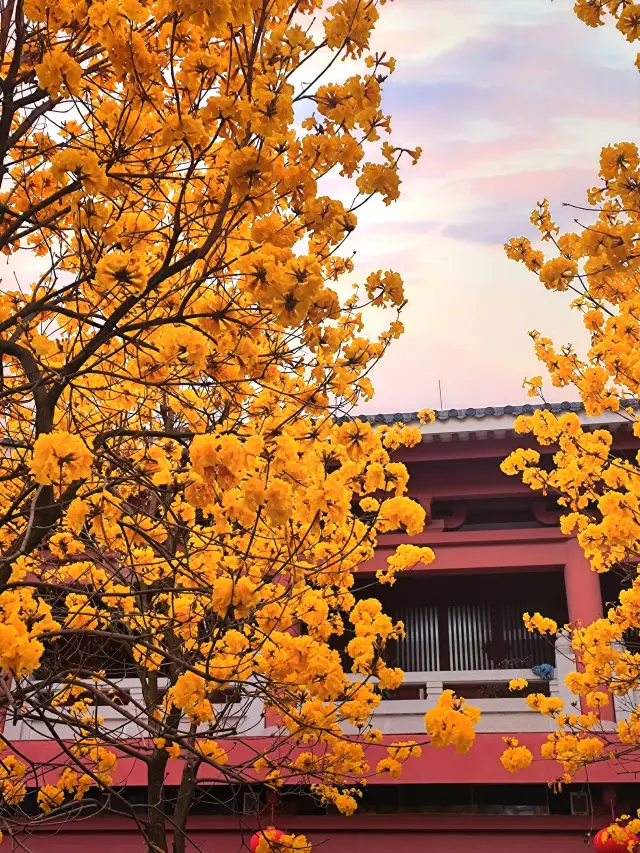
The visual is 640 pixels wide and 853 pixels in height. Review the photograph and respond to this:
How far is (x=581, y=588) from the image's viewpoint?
8703 mm

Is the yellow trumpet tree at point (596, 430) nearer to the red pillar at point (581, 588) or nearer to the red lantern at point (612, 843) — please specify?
the red lantern at point (612, 843)

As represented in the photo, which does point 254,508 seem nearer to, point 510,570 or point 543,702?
point 543,702

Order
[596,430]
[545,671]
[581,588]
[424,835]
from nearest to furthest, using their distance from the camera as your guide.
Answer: [596,430]
[424,835]
[545,671]
[581,588]

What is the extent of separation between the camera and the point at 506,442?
920 cm

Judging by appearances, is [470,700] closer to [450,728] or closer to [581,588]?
[581,588]

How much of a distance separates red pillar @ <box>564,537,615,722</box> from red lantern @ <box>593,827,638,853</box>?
198 centimetres

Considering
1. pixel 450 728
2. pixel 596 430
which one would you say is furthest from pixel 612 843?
pixel 450 728

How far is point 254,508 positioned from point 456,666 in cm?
721

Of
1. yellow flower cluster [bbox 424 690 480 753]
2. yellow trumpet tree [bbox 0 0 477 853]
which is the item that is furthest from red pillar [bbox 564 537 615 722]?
yellow flower cluster [bbox 424 690 480 753]

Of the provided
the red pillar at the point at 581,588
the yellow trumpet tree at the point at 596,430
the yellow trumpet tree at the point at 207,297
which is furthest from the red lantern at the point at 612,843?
the yellow trumpet tree at the point at 207,297

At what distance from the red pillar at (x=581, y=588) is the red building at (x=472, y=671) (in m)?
0.01

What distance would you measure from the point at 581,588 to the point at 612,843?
2.42 m

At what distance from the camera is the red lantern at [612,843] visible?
7.00 m

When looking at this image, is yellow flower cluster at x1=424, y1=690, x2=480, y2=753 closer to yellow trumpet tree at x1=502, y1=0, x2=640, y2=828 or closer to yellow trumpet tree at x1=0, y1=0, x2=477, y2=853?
yellow trumpet tree at x1=0, y1=0, x2=477, y2=853
